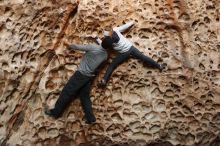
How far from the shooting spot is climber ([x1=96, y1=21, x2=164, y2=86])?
320cm

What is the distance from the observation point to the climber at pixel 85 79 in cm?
320

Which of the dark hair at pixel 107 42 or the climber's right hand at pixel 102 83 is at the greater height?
the dark hair at pixel 107 42

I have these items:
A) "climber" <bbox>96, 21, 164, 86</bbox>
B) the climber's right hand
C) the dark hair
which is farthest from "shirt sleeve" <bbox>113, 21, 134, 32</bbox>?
the climber's right hand

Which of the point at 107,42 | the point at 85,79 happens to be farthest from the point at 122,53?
the point at 85,79

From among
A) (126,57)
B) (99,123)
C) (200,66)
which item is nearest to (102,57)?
(126,57)

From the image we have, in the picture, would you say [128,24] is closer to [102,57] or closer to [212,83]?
[102,57]

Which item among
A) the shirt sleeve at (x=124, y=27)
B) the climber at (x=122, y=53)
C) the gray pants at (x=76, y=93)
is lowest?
the gray pants at (x=76, y=93)

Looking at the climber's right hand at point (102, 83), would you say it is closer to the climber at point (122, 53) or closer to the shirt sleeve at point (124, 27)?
the climber at point (122, 53)

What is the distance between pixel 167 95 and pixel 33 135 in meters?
0.86

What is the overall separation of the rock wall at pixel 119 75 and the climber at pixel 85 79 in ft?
0.19

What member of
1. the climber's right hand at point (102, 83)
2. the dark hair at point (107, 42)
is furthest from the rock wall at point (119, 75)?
the dark hair at point (107, 42)

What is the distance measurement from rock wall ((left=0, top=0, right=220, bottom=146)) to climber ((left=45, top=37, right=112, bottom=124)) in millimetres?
58

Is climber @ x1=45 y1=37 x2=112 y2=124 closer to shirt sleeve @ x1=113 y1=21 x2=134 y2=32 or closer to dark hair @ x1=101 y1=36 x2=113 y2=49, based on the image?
dark hair @ x1=101 y1=36 x2=113 y2=49

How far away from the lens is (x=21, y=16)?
3.27 meters
